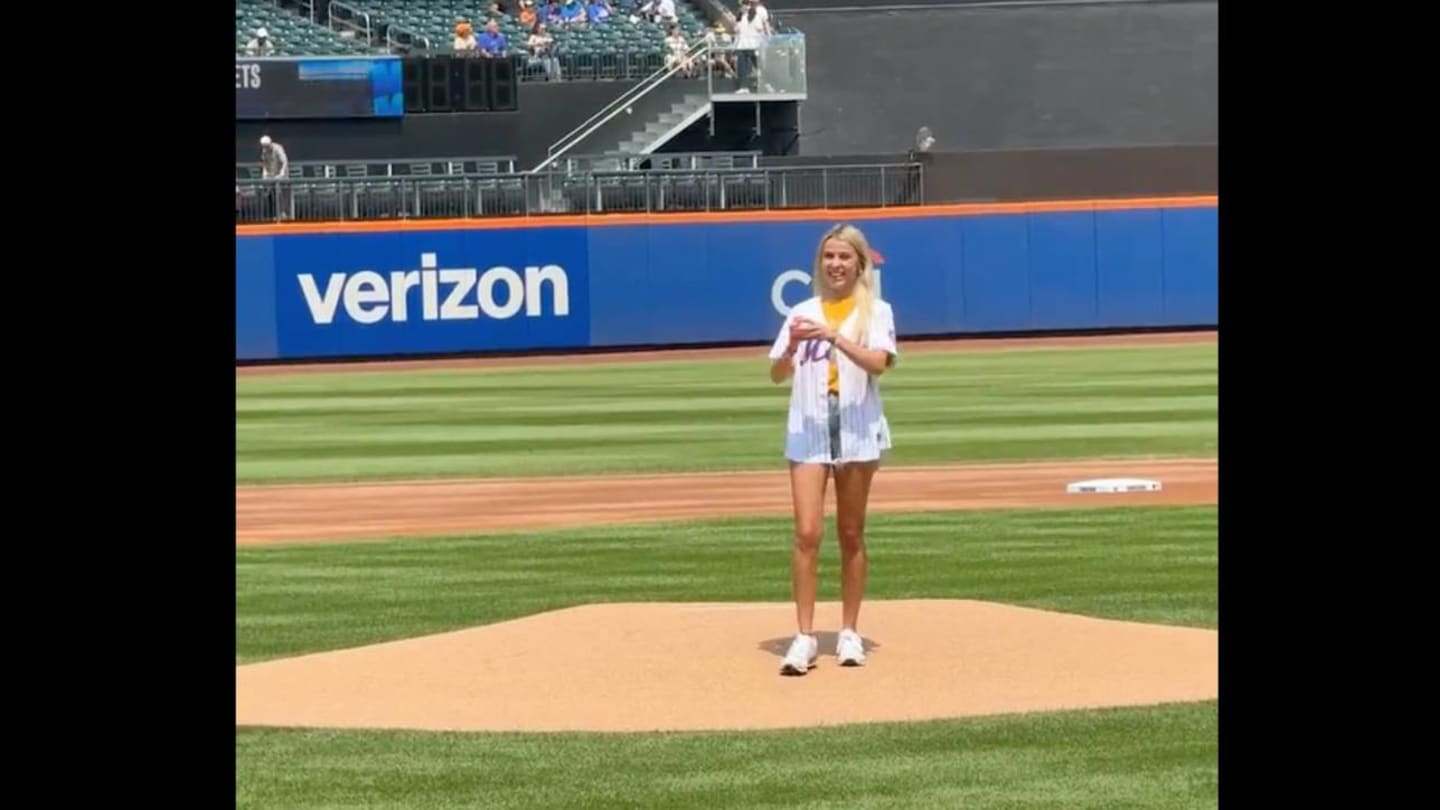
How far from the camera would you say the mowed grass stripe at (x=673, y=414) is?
21.8 meters

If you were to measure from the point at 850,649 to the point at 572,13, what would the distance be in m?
32.6

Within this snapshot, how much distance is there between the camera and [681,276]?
34.0 meters

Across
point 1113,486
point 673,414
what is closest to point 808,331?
point 1113,486

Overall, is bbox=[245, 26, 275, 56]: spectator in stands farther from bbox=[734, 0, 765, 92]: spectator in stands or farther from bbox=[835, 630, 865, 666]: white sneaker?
bbox=[835, 630, 865, 666]: white sneaker

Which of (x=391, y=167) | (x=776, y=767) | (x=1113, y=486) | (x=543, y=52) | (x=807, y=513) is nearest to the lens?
(x=776, y=767)

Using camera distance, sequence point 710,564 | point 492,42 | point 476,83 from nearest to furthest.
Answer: point 710,564 < point 476,83 < point 492,42

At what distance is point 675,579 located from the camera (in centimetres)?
1346

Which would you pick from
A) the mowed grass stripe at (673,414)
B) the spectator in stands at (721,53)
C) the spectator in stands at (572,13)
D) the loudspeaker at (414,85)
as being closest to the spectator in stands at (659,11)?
the spectator in stands at (572,13)

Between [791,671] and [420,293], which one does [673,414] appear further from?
[791,671]

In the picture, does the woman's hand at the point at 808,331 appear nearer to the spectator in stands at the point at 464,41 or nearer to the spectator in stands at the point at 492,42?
the spectator in stands at the point at 464,41

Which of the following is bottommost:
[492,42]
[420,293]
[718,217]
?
[420,293]

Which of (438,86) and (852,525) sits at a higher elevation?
(438,86)

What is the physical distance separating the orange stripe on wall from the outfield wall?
3cm
